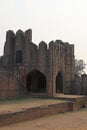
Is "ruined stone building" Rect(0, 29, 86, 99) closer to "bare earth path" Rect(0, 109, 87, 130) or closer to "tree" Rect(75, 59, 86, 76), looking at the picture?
"bare earth path" Rect(0, 109, 87, 130)

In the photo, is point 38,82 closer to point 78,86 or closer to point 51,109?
point 78,86

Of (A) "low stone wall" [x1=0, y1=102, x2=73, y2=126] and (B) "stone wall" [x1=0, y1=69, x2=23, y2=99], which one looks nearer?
(A) "low stone wall" [x1=0, y1=102, x2=73, y2=126]

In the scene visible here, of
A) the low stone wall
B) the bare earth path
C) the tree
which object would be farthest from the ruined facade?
the tree

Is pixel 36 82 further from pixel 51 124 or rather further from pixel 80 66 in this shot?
pixel 80 66

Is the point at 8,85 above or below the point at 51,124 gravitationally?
above

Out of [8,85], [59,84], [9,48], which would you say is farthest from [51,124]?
[9,48]

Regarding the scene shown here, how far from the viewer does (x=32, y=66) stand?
2178 centimetres

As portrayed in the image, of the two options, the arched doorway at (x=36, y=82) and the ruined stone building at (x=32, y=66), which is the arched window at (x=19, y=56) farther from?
the arched doorway at (x=36, y=82)

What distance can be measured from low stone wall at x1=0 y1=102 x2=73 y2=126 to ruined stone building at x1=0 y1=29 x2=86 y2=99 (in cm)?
384

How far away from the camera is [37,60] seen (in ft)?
71.0

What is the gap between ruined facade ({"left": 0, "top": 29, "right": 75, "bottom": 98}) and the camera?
19938 millimetres

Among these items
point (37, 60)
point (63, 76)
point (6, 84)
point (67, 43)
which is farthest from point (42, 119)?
point (67, 43)

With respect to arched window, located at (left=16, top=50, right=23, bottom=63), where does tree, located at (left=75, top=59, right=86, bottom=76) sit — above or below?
above

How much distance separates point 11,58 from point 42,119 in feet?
35.2
